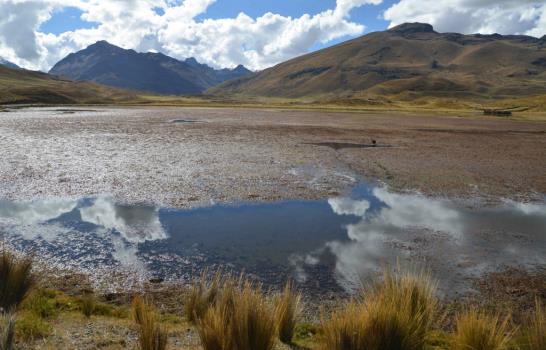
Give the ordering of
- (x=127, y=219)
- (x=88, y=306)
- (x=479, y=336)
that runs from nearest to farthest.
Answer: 1. (x=479, y=336)
2. (x=88, y=306)
3. (x=127, y=219)

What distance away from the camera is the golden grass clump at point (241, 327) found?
205 inches

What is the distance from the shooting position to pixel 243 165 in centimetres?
2411

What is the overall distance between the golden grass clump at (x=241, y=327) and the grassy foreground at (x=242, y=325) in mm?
12

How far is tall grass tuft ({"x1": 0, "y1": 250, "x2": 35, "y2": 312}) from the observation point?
22.0 ft

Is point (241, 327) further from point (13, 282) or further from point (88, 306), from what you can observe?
point (13, 282)

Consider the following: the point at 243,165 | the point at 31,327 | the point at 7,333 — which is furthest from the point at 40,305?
the point at 243,165

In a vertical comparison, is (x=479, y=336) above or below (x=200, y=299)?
above

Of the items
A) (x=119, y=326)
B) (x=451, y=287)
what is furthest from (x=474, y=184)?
(x=119, y=326)

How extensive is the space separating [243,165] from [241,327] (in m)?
19.1

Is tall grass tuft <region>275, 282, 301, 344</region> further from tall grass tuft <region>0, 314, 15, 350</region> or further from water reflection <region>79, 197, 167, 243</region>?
water reflection <region>79, 197, 167, 243</region>

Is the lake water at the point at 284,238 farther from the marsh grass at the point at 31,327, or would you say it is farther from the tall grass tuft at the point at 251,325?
the tall grass tuft at the point at 251,325

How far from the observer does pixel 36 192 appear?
16.8 metres

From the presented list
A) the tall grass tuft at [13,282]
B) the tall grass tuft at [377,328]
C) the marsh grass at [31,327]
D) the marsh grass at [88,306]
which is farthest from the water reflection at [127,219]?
the tall grass tuft at [377,328]

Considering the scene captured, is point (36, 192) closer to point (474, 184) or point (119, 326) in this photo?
point (119, 326)
